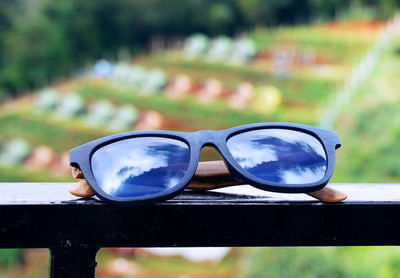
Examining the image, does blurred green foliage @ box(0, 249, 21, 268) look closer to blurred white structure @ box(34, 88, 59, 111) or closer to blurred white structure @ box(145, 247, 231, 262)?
blurred white structure @ box(145, 247, 231, 262)

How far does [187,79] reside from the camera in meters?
8.12

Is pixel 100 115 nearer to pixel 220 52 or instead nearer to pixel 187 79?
pixel 187 79

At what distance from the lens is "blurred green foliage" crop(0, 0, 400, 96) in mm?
9367

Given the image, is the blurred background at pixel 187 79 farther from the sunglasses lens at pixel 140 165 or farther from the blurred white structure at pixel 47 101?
the sunglasses lens at pixel 140 165

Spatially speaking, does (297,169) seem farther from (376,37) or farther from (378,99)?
(376,37)

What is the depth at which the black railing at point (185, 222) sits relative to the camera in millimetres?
310

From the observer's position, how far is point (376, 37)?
27.3ft

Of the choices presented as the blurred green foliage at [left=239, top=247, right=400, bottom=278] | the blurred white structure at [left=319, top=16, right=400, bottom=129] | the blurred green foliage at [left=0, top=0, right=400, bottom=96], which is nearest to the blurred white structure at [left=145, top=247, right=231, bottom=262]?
the blurred white structure at [left=319, top=16, right=400, bottom=129]

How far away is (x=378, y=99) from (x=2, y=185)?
18.2 ft

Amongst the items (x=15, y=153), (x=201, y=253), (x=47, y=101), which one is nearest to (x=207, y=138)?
(x=201, y=253)

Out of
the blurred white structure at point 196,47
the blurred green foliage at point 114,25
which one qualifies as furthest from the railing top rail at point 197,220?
the blurred green foliage at point 114,25

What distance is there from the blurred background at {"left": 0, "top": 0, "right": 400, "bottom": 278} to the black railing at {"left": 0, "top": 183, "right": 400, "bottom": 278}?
416cm

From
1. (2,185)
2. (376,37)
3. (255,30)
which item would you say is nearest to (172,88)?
(255,30)

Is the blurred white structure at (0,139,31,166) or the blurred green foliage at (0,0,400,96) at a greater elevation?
the blurred green foliage at (0,0,400,96)
